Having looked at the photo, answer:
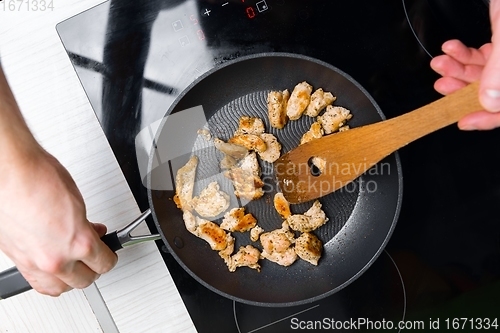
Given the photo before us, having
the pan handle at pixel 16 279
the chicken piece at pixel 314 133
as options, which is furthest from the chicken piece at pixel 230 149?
the pan handle at pixel 16 279

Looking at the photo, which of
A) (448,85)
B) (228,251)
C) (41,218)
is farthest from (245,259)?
(448,85)

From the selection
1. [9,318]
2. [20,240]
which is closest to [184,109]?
[20,240]

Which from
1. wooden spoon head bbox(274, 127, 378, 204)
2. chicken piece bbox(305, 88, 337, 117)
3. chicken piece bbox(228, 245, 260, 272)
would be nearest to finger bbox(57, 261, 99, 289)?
chicken piece bbox(228, 245, 260, 272)

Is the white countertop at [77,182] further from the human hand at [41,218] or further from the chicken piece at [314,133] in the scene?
the chicken piece at [314,133]

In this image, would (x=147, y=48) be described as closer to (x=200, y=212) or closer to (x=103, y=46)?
(x=103, y=46)

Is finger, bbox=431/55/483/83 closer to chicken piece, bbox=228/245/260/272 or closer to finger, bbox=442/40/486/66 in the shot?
finger, bbox=442/40/486/66
